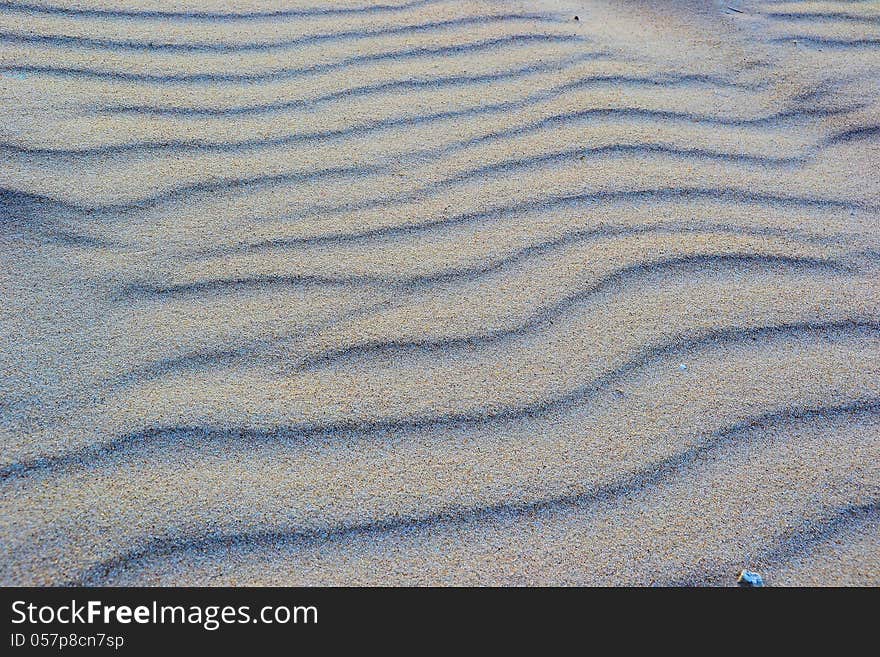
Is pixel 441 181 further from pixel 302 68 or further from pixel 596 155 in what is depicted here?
pixel 302 68

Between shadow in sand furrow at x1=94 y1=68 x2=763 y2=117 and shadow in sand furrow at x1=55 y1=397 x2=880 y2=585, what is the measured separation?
1146mm

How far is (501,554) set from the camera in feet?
4.01

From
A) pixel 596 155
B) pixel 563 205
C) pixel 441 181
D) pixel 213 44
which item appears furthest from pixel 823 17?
pixel 213 44

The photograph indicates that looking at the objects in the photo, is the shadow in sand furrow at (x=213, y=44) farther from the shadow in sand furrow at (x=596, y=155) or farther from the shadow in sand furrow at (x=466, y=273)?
the shadow in sand furrow at (x=466, y=273)

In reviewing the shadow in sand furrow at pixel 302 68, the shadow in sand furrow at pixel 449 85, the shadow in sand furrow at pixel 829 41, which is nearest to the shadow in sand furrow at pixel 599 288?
the shadow in sand furrow at pixel 449 85

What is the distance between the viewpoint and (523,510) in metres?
1.28

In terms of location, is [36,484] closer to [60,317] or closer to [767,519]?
[60,317]

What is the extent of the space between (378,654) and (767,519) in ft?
2.15

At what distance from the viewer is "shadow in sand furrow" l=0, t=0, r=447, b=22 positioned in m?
2.29

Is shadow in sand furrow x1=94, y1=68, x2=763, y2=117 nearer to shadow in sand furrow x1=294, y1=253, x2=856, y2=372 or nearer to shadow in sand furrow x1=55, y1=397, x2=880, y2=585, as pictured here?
shadow in sand furrow x1=294, y1=253, x2=856, y2=372

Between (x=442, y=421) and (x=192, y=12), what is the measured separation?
64.2 inches

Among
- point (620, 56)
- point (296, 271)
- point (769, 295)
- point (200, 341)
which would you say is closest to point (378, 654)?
point (200, 341)

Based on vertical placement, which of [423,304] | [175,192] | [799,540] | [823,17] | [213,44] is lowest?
[799,540]

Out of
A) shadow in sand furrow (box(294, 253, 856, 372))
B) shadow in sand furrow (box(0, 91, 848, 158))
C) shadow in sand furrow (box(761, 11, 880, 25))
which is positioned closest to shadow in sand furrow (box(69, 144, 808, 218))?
shadow in sand furrow (box(0, 91, 848, 158))
